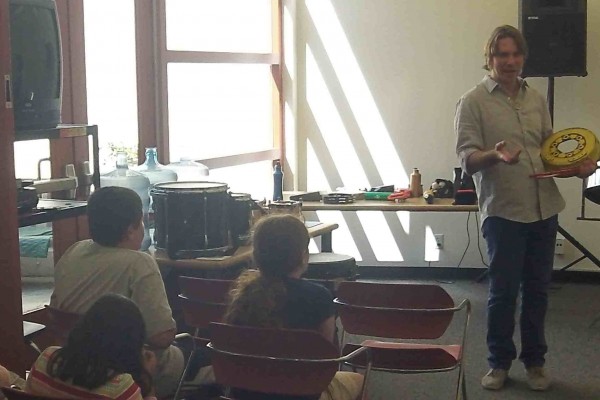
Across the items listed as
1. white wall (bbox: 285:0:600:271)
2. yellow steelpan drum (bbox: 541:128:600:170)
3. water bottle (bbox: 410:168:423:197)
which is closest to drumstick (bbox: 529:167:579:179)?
yellow steelpan drum (bbox: 541:128:600:170)

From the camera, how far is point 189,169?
16.2ft

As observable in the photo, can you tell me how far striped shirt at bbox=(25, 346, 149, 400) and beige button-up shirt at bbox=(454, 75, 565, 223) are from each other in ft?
6.56

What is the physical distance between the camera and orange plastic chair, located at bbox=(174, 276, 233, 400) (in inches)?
111

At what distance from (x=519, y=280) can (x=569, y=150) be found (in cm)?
59

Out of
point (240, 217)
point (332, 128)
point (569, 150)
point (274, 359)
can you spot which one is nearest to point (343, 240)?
point (332, 128)

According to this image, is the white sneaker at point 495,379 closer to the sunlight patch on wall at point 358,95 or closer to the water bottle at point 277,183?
the water bottle at point 277,183

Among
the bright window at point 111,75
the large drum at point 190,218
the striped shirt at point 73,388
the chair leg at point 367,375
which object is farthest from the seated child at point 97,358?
the bright window at point 111,75

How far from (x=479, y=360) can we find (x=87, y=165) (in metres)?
2.14

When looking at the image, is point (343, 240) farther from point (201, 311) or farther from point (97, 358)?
point (97, 358)

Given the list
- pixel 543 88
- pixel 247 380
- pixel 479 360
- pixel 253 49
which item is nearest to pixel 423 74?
pixel 543 88

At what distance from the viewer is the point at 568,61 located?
5.34 meters

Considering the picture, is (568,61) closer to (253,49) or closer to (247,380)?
(253,49)

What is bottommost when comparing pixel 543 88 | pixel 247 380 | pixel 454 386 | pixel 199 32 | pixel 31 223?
pixel 454 386

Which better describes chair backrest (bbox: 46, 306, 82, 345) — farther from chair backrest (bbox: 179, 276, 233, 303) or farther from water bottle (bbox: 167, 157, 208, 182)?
water bottle (bbox: 167, 157, 208, 182)
